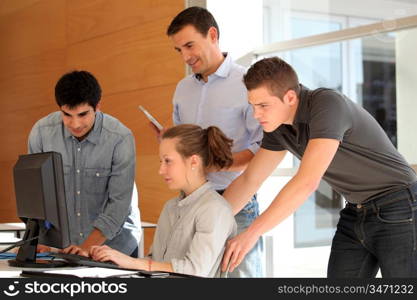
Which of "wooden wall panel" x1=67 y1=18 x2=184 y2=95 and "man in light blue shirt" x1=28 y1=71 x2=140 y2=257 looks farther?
"wooden wall panel" x1=67 y1=18 x2=184 y2=95

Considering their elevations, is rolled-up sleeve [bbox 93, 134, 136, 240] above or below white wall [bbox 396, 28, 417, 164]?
below

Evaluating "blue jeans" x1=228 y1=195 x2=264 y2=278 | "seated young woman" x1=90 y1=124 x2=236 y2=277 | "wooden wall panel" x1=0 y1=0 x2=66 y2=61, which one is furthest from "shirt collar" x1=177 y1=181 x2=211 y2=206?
"wooden wall panel" x1=0 y1=0 x2=66 y2=61

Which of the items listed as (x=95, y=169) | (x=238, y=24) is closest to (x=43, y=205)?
(x=95, y=169)

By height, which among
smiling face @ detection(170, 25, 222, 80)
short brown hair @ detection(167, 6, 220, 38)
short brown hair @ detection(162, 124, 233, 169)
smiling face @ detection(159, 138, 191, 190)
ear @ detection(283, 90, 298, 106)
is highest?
short brown hair @ detection(167, 6, 220, 38)

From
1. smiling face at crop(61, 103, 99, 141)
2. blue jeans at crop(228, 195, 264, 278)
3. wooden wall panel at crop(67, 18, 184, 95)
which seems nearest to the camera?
blue jeans at crop(228, 195, 264, 278)

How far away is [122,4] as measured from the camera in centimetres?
492

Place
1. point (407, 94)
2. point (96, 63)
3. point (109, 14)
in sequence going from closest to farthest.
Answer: point (407, 94)
point (109, 14)
point (96, 63)

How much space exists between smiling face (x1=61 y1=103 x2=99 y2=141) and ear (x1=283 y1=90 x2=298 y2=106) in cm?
89

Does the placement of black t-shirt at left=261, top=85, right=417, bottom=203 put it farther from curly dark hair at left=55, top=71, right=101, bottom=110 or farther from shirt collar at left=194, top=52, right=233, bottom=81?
curly dark hair at left=55, top=71, right=101, bottom=110

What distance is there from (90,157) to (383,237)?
3.93 feet

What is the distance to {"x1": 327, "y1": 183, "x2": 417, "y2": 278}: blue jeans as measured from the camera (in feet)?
7.09

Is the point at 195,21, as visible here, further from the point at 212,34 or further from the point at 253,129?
the point at 253,129

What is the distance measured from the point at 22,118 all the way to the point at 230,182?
3980mm

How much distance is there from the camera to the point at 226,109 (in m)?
2.79
